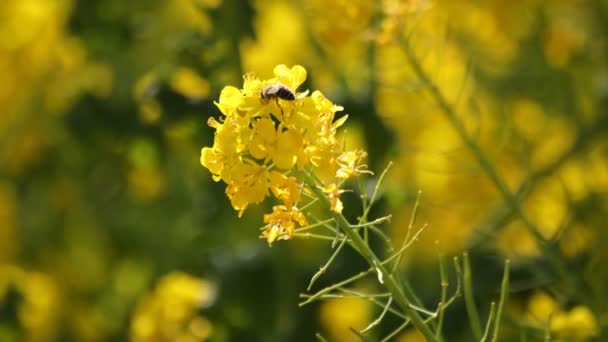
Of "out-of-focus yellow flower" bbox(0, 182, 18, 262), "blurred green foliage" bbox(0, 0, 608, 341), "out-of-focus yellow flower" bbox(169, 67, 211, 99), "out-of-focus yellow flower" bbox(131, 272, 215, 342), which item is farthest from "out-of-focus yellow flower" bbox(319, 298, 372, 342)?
"out-of-focus yellow flower" bbox(0, 182, 18, 262)

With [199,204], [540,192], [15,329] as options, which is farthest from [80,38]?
[540,192]

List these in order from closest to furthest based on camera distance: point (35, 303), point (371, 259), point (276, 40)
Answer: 1. point (371, 259)
2. point (35, 303)
3. point (276, 40)

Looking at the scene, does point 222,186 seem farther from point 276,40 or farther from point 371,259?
point 371,259

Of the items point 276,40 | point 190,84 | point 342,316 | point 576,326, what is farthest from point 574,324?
point 276,40

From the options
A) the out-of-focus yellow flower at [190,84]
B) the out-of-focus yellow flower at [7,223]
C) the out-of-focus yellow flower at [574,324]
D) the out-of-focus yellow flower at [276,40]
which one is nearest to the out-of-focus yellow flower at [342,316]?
the out-of-focus yellow flower at [190,84]

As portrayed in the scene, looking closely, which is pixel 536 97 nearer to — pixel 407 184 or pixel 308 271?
pixel 407 184

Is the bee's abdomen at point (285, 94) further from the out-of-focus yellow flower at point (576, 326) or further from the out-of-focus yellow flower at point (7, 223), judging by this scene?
the out-of-focus yellow flower at point (7, 223)

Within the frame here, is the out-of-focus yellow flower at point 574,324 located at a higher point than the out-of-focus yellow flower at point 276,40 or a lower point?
lower

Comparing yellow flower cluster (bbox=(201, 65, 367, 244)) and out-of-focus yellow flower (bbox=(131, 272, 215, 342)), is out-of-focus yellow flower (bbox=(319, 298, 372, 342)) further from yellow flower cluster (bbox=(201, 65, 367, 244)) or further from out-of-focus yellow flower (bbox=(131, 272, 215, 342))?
yellow flower cluster (bbox=(201, 65, 367, 244))
